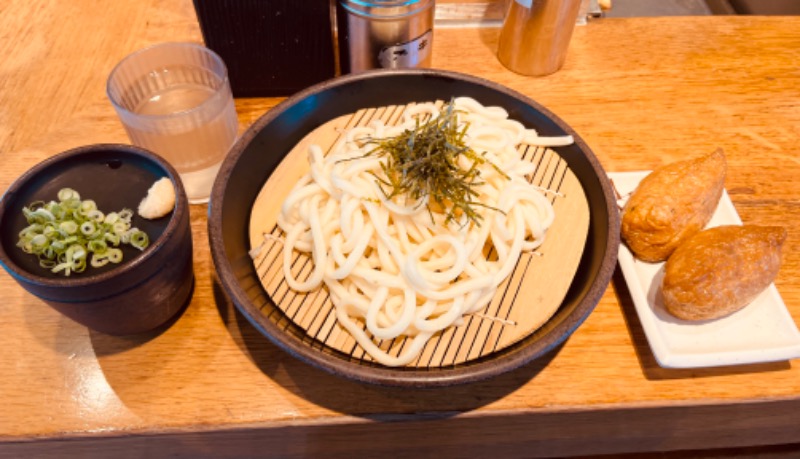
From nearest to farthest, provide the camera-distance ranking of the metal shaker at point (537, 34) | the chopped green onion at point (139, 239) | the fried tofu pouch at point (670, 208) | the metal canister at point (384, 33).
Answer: the chopped green onion at point (139, 239) < the fried tofu pouch at point (670, 208) < the metal canister at point (384, 33) < the metal shaker at point (537, 34)

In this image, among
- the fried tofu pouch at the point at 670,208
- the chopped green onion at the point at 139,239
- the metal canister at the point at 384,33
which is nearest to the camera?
the chopped green onion at the point at 139,239

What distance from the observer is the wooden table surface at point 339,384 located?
1.24 m

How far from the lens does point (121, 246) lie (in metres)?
1.16

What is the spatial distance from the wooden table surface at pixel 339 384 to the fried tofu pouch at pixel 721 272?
0.15 m

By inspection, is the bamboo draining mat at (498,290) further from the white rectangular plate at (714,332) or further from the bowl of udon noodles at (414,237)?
the white rectangular plate at (714,332)

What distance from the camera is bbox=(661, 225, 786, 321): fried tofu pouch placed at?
1.28 metres

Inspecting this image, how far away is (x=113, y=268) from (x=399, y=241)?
0.62 m

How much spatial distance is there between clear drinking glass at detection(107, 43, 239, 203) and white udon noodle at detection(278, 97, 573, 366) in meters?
0.29

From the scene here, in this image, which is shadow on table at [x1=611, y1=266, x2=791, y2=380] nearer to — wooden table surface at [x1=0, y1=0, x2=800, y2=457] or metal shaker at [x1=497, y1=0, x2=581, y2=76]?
wooden table surface at [x1=0, y1=0, x2=800, y2=457]

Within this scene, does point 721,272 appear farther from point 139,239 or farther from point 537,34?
point 139,239

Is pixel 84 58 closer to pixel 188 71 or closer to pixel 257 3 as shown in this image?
pixel 188 71

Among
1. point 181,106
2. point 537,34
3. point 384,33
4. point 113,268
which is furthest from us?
point 537,34

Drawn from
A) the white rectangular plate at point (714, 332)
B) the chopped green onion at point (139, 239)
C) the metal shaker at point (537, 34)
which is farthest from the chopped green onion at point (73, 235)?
the metal shaker at point (537, 34)

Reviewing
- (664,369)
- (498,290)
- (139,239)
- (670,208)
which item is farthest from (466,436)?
(139,239)
